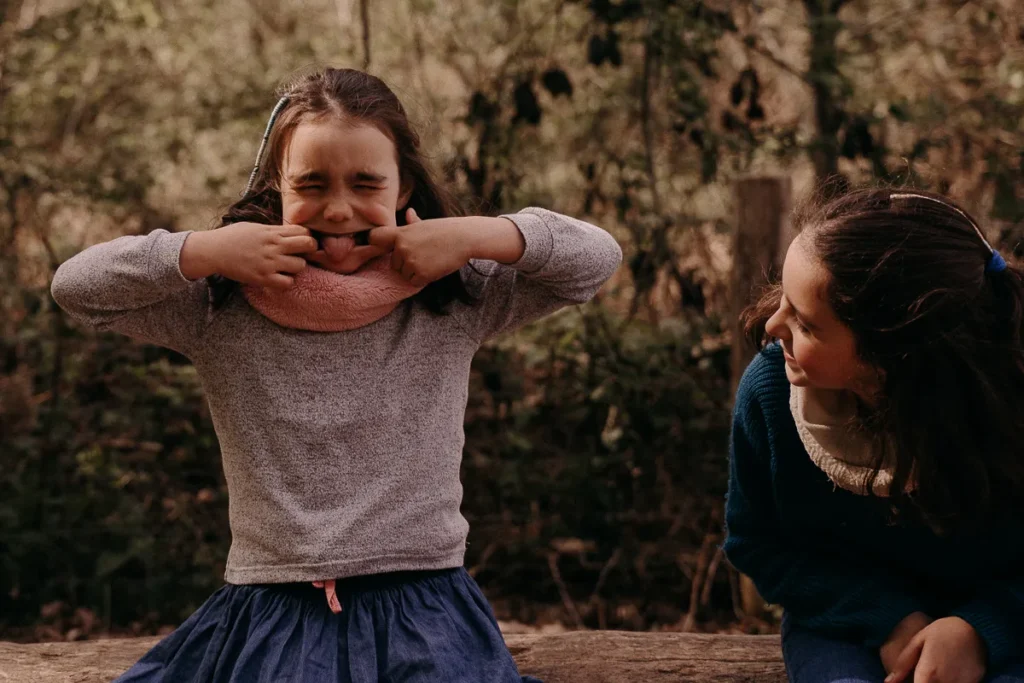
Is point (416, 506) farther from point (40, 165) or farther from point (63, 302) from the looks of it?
point (40, 165)

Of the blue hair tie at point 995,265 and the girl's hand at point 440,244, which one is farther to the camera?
the girl's hand at point 440,244

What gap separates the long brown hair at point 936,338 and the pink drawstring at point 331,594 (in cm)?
96

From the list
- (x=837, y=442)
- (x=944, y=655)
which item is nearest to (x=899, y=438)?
(x=837, y=442)

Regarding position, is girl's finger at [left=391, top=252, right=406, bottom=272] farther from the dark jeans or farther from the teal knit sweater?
the dark jeans

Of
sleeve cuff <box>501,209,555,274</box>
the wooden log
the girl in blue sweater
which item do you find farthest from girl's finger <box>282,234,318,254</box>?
the wooden log

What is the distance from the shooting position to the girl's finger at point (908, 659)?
6.42 feet

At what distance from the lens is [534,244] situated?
2.07 meters

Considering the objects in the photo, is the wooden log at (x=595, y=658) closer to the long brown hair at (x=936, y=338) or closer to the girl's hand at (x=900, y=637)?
the girl's hand at (x=900, y=637)

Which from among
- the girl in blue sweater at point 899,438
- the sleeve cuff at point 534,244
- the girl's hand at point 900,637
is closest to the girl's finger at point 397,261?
the sleeve cuff at point 534,244

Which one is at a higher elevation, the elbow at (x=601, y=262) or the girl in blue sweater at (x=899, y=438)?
the elbow at (x=601, y=262)

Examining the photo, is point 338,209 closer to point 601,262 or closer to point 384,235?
point 384,235

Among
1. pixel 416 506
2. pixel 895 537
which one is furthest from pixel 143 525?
pixel 895 537

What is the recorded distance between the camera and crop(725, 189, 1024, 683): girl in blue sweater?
1876 mm

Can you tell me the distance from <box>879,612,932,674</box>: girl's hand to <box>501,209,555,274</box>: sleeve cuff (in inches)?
35.7
